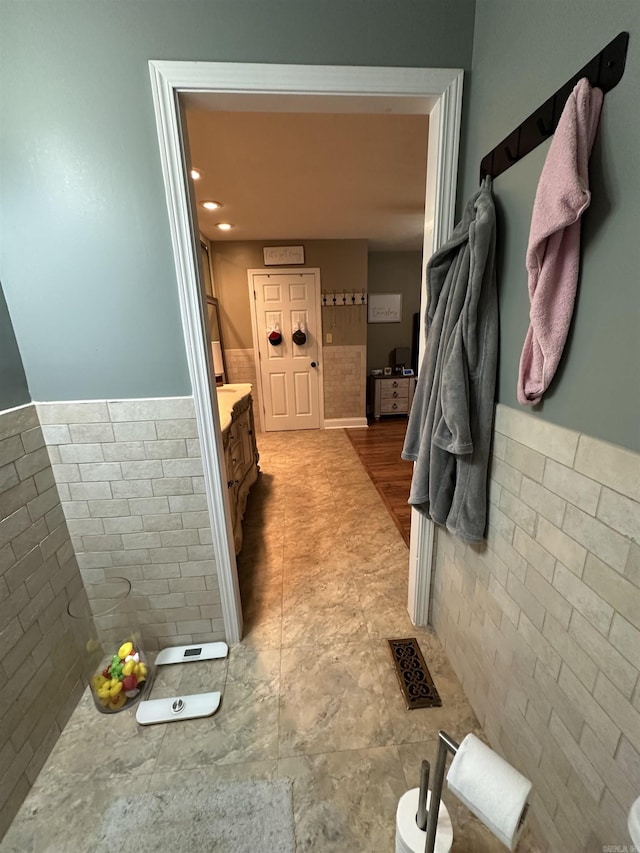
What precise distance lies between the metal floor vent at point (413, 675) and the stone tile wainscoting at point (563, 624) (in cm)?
20

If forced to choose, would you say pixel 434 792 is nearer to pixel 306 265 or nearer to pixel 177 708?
pixel 177 708

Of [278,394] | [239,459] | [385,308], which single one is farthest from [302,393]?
[239,459]

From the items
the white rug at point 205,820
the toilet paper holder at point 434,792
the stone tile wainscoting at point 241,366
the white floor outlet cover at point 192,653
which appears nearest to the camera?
the toilet paper holder at point 434,792

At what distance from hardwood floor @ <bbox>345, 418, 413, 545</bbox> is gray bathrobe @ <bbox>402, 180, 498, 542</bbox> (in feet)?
4.17

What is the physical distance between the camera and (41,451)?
127cm

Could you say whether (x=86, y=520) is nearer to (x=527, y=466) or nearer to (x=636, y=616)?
(x=527, y=466)

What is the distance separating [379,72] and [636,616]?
160cm

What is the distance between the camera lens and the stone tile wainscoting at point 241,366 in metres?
4.57

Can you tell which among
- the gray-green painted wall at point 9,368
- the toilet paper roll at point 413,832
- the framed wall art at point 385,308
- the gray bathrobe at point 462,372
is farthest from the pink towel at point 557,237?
the framed wall art at point 385,308

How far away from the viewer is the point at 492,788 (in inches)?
22.3

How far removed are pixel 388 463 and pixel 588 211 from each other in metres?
2.97

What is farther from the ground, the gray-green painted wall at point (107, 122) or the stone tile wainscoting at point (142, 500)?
the gray-green painted wall at point (107, 122)

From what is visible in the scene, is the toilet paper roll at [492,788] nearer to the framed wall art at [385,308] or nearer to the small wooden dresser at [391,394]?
the small wooden dresser at [391,394]

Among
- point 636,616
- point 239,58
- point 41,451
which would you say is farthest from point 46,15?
point 636,616
